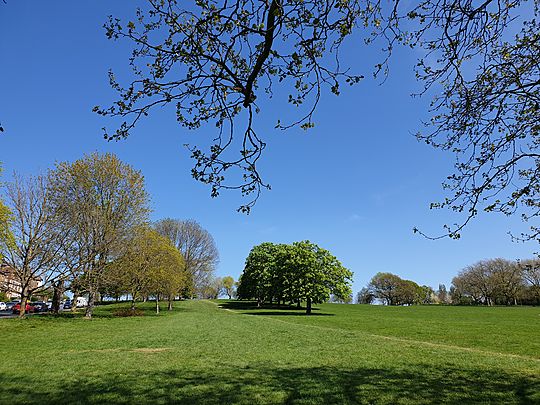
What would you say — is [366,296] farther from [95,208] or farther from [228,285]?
[95,208]

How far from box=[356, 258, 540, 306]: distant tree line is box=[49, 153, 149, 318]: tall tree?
69.7 metres

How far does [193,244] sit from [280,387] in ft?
182

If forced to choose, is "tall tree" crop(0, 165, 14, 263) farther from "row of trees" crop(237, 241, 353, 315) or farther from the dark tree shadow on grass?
"row of trees" crop(237, 241, 353, 315)

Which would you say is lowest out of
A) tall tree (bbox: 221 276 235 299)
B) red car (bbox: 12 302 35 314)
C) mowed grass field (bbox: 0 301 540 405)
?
red car (bbox: 12 302 35 314)

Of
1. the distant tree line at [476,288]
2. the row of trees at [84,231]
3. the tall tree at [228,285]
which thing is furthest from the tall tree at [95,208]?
the tall tree at [228,285]

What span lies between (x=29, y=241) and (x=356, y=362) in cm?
2733

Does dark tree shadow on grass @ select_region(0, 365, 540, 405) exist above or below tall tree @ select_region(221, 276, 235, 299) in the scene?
below

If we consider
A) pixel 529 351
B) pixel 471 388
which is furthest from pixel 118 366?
pixel 529 351

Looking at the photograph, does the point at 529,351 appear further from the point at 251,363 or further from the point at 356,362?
the point at 251,363

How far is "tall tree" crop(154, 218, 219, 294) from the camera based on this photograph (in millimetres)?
59728

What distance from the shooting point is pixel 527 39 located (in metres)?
6.39

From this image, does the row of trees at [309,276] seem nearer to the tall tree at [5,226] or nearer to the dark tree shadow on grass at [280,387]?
the tall tree at [5,226]

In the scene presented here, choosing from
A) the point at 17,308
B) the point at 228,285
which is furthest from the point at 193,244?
the point at 228,285

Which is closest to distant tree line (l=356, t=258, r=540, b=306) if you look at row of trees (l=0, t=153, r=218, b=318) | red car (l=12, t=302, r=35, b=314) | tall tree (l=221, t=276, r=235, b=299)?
tall tree (l=221, t=276, r=235, b=299)
